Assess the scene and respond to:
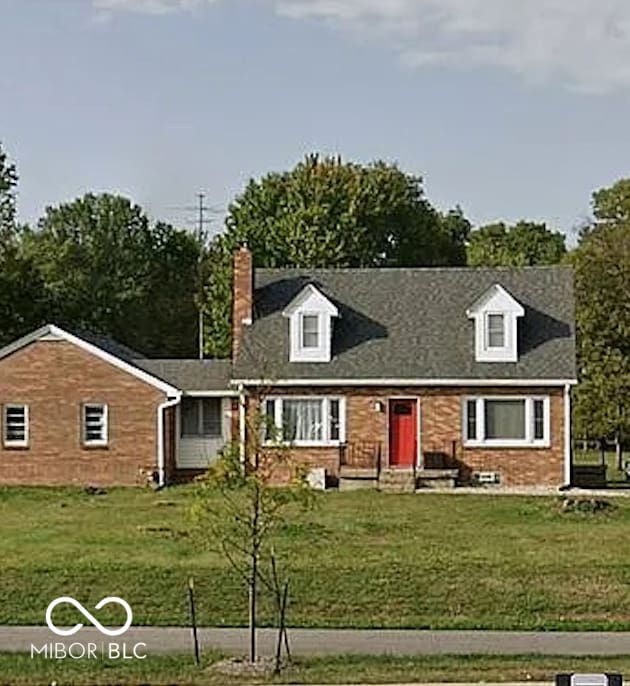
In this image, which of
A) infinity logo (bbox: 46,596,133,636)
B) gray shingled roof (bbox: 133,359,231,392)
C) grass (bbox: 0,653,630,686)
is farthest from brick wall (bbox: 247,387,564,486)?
grass (bbox: 0,653,630,686)

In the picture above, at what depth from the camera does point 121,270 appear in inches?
3233

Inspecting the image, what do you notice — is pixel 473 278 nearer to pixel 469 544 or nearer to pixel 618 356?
pixel 618 356

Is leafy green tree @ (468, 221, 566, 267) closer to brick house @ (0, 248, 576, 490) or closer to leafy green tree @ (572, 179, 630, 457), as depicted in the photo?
leafy green tree @ (572, 179, 630, 457)

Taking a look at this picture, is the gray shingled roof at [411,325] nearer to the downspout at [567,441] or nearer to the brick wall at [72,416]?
the downspout at [567,441]

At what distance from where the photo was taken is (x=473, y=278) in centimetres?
4353

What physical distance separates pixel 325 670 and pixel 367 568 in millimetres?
7861

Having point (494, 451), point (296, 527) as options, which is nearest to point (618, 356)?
point (494, 451)

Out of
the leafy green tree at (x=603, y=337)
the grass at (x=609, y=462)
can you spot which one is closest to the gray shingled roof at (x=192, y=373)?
the grass at (x=609, y=462)

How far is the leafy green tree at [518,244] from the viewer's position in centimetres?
8344

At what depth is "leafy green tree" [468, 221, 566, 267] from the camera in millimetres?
83438

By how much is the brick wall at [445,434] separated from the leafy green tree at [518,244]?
140 feet

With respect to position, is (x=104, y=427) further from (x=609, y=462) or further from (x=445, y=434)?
(x=609, y=462)

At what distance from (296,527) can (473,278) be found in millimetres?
15308

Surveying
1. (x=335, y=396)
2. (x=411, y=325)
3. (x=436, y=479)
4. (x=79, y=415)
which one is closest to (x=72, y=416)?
(x=79, y=415)
